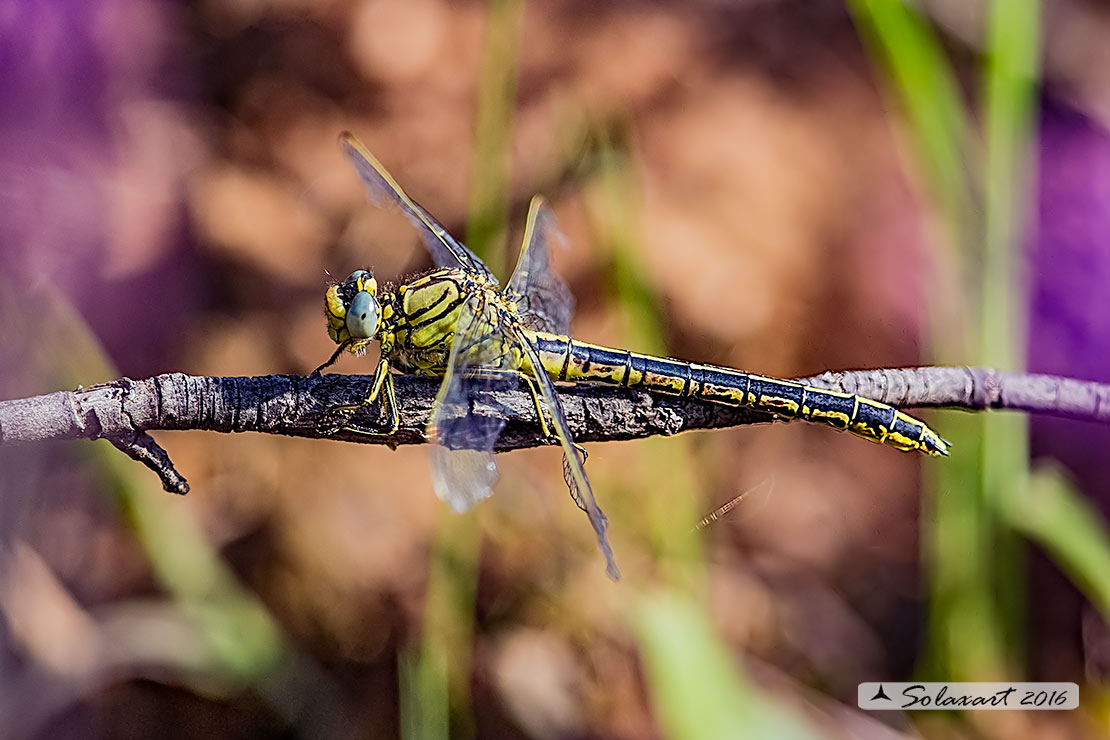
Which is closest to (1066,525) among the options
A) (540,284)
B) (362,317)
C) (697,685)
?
(697,685)

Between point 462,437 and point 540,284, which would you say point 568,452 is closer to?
point 462,437

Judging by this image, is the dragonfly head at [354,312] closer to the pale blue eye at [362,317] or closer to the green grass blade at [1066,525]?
the pale blue eye at [362,317]

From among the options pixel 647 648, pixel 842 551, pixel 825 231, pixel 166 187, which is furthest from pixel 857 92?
pixel 166 187

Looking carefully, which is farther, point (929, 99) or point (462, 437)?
point (929, 99)

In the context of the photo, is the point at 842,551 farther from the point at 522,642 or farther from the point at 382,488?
the point at 382,488

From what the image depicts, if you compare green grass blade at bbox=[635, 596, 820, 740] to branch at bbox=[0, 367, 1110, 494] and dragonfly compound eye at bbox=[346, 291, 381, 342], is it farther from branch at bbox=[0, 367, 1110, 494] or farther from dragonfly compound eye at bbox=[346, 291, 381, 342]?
dragonfly compound eye at bbox=[346, 291, 381, 342]
